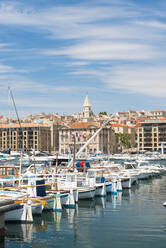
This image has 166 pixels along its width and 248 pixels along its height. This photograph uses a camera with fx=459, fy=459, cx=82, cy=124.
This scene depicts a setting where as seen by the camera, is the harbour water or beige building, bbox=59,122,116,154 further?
beige building, bbox=59,122,116,154

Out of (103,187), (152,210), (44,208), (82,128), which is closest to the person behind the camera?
(44,208)

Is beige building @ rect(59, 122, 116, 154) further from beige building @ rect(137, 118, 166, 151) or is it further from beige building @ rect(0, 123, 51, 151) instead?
beige building @ rect(137, 118, 166, 151)

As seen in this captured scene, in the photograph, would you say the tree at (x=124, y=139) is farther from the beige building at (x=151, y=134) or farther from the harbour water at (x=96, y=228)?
the harbour water at (x=96, y=228)

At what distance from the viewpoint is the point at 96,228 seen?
2655 centimetres

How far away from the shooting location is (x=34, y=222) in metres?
27.5

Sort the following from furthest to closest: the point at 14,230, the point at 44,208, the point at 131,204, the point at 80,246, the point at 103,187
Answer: the point at 103,187 → the point at 131,204 → the point at 44,208 → the point at 14,230 → the point at 80,246

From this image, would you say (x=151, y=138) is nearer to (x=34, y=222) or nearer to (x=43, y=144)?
(x=43, y=144)

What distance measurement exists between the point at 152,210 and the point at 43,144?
146 meters

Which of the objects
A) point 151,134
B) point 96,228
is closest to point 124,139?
point 151,134

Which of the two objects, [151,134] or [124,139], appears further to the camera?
[124,139]

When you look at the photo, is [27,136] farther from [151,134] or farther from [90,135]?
[151,134]

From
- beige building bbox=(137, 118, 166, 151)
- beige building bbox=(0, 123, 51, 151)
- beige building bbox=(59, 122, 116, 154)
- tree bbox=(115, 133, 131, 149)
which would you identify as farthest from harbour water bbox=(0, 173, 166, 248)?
tree bbox=(115, 133, 131, 149)

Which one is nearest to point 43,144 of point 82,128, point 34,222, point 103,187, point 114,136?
point 82,128

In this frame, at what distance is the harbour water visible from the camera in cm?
2311
